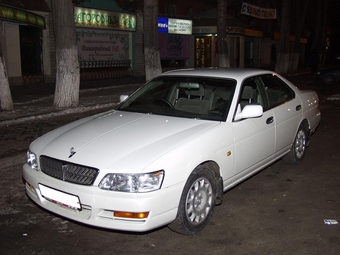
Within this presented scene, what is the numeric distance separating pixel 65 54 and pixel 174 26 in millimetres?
16344

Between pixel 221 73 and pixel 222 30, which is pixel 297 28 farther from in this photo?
pixel 221 73

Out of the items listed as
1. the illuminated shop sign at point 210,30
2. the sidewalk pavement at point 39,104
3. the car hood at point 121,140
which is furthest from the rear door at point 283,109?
the illuminated shop sign at point 210,30

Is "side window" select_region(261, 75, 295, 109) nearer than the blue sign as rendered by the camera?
Yes

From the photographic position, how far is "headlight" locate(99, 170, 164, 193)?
3.41 m

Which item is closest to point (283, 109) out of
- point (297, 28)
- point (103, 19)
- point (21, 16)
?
point (21, 16)

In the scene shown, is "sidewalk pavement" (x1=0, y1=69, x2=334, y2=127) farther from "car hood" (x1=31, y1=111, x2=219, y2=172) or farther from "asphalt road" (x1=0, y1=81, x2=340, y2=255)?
"car hood" (x1=31, y1=111, x2=219, y2=172)

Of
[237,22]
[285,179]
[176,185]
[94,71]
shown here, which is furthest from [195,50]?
[176,185]

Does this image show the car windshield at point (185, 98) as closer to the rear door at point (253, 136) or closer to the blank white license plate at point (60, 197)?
the rear door at point (253, 136)

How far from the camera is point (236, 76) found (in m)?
4.94

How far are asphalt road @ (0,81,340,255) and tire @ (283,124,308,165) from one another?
0.75 ft

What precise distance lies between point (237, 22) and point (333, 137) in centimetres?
2248

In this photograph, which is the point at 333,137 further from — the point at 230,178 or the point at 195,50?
the point at 195,50

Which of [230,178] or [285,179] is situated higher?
[230,178]

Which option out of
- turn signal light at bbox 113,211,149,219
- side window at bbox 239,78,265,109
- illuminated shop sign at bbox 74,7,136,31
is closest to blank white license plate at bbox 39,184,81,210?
turn signal light at bbox 113,211,149,219
